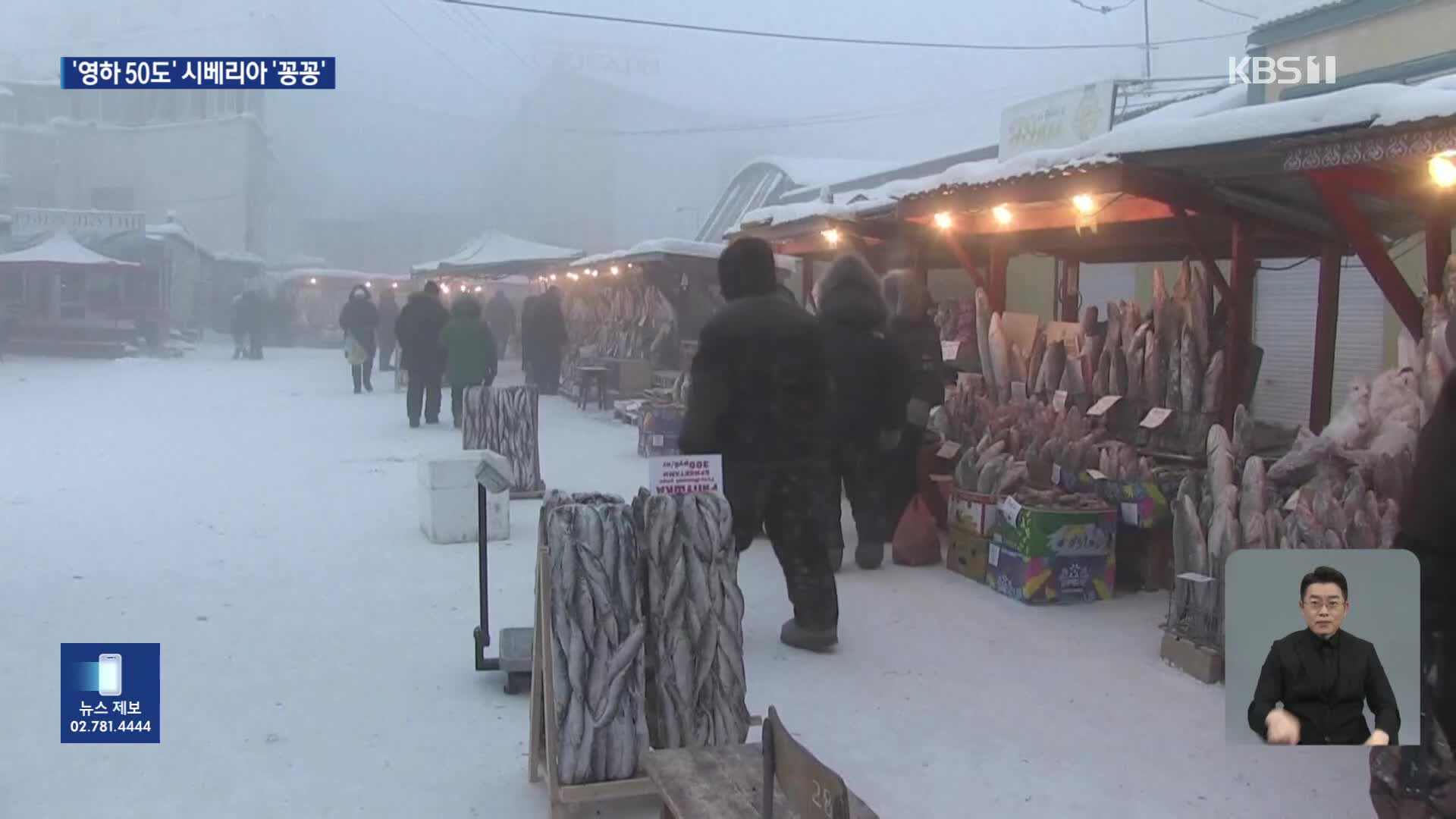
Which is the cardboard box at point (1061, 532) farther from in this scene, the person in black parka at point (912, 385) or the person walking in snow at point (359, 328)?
the person walking in snow at point (359, 328)

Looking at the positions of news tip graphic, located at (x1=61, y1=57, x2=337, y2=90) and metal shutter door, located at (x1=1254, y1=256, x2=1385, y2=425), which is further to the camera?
metal shutter door, located at (x1=1254, y1=256, x2=1385, y2=425)

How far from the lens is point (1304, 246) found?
6.90m

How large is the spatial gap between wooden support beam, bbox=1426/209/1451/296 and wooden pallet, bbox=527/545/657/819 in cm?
409

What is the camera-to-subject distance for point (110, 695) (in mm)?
3701

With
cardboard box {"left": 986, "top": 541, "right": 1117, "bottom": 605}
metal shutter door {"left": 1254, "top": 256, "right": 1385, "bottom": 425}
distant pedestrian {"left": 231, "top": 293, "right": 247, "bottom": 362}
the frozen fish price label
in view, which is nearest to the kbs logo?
metal shutter door {"left": 1254, "top": 256, "right": 1385, "bottom": 425}

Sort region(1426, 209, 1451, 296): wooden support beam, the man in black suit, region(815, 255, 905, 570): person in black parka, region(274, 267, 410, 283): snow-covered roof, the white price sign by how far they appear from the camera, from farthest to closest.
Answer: region(274, 267, 410, 283): snow-covered roof → the white price sign → region(815, 255, 905, 570): person in black parka → region(1426, 209, 1451, 296): wooden support beam → the man in black suit

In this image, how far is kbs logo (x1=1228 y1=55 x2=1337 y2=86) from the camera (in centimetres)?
1181

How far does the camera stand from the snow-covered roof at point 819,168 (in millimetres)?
24500

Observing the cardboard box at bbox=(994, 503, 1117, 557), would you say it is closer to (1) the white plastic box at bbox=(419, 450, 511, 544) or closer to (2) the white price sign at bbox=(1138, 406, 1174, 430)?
(2) the white price sign at bbox=(1138, 406, 1174, 430)

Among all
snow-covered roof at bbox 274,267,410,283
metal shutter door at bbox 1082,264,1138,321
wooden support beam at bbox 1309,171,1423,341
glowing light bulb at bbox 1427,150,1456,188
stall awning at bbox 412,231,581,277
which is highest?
snow-covered roof at bbox 274,267,410,283

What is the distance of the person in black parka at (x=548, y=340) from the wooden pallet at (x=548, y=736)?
500 inches

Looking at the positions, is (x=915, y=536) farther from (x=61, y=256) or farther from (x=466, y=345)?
(x=61, y=256)

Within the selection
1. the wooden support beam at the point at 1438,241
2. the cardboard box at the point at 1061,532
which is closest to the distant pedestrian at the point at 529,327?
the cardboard box at the point at 1061,532

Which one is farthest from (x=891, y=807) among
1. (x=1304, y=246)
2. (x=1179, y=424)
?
(x=1304, y=246)
